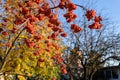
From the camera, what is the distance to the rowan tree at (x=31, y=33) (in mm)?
14672

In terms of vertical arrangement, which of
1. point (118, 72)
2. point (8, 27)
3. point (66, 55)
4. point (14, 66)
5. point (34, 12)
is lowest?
point (118, 72)

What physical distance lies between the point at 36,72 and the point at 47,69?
1304mm

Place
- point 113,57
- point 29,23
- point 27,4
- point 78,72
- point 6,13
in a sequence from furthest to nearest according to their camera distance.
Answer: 1. point 78,72
2. point 113,57
3. point 6,13
4. point 27,4
5. point 29,23

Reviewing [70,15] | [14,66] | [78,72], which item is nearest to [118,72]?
[78,72]

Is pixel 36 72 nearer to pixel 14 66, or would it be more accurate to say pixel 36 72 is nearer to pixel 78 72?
pixel 14 66

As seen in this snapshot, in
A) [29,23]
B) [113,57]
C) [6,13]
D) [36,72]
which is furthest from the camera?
[113,57]

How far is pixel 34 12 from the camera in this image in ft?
59.8

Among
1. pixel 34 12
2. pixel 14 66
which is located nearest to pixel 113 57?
pixel 14 66

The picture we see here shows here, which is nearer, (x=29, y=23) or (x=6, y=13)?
(x=29, y=23)

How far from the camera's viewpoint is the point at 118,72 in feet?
172

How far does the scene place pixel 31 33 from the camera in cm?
1493

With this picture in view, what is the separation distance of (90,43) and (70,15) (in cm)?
2749

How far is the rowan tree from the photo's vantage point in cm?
1467

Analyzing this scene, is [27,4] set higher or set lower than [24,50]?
higher
